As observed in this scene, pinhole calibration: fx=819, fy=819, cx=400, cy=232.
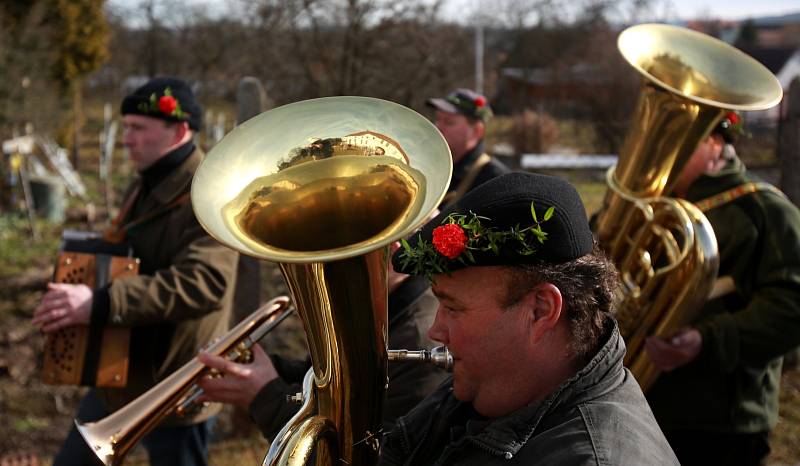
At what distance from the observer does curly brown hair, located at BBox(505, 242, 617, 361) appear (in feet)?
5.64

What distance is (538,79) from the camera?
25.5m

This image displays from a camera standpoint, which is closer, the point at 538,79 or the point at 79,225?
the point at 79,225

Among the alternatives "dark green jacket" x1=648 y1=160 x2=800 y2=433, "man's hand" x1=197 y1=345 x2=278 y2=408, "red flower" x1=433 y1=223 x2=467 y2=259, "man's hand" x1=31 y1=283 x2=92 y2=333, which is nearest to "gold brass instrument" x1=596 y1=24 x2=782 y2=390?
"dark green jacket" x1=648 y1=160 x2=800 y2=433

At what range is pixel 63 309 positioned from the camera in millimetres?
3217

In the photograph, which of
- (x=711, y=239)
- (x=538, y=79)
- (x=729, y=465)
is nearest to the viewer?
(x=711, y=239)

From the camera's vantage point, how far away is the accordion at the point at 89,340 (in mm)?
3223

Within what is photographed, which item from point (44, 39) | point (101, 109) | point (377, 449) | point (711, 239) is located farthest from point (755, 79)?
point (101, 109)

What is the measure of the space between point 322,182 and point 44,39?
50.0ft

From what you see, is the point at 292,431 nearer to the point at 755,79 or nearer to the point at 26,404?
the point at 755,79

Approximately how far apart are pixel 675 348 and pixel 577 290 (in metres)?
1.57

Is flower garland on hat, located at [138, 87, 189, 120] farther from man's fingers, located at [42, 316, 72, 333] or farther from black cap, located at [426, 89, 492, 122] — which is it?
black cap, located at [426, 89, 492, 122]

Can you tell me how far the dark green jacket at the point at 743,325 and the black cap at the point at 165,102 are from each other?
2248mm

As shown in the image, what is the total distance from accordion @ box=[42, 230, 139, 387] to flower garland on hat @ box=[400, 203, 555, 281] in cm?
196

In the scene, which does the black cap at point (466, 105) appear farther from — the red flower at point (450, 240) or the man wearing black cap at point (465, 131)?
the red flower at point (450, 240)
